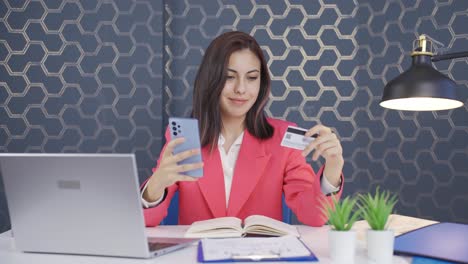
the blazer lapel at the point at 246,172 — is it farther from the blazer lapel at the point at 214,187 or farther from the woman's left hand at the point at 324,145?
the woman's left hand at the point at 324,145

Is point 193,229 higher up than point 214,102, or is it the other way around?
point 214,102

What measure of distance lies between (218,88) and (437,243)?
3.28 feet

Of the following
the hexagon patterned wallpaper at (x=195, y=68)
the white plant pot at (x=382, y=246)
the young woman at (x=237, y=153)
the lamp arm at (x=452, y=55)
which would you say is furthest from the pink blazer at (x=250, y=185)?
the hexagon patterned wallpaper at (x=195, y=68)

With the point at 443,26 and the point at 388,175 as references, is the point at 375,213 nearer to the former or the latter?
the point at 388,175

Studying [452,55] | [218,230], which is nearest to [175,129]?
[218,230]

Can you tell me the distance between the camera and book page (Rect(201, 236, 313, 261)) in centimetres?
104

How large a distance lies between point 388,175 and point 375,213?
2.05 metres

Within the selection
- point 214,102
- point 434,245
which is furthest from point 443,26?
point 434,245

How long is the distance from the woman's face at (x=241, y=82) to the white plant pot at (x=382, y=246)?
946mm

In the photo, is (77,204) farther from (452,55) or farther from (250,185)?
(452,55)

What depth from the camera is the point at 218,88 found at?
6.19ft

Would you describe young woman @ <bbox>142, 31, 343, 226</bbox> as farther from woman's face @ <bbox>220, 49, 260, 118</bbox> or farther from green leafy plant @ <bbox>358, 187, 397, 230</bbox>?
green leafy plant @ <bbox>358, 187, 397, 230</bbox>

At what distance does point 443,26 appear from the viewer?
2.92m

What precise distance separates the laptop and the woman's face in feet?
2.90
